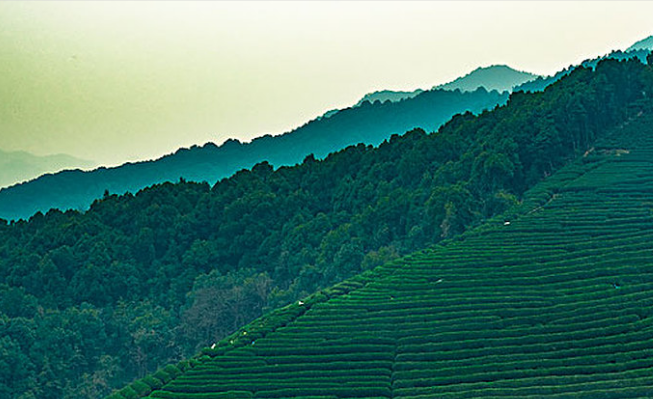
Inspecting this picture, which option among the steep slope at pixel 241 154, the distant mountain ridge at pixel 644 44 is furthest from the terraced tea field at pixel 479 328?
the distant mountain ridge at pixel 644 44

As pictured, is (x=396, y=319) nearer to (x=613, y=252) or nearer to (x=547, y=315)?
(x=547, y=315)

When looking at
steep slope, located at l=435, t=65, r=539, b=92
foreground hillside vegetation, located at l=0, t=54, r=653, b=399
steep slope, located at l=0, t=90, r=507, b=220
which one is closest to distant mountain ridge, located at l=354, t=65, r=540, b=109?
steep slope, located at l=435, t=65, r=539, b=92

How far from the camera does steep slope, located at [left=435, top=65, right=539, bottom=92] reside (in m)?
187

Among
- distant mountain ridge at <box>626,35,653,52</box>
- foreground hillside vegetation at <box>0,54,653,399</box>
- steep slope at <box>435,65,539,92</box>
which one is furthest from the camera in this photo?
steep slope at <box>435,65,539,92</box>

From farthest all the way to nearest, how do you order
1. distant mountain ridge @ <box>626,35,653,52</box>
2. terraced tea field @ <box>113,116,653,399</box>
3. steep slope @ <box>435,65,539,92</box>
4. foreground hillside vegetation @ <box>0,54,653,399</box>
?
steep slope @ <box>435,65,539,92</box>, distant mountain ridge @ <box>626,35,653,52</box>, foreground hillside vegetation @ <box>0,54,653,399</box>, terraced tea field @ <box>113,116,653,399</box>

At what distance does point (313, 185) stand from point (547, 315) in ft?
123

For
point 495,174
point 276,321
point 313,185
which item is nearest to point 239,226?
point 313,185

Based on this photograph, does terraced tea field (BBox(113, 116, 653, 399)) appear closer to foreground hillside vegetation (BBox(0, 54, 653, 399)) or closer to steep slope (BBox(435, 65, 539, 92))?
foreground hillside vegetation (BBox(0, 54, 653, 399))

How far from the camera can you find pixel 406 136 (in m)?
69.5

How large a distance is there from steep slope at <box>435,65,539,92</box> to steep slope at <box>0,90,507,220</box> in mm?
58193

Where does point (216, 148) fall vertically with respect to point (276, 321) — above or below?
above

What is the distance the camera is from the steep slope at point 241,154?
12150 centimetres

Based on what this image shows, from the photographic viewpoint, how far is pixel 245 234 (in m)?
65.4

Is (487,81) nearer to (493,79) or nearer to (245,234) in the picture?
(493,79)
